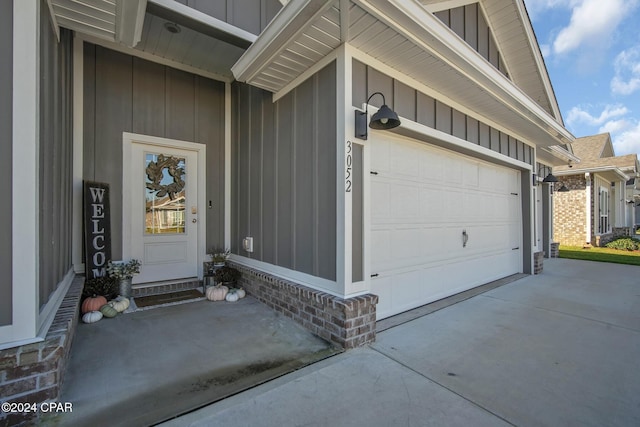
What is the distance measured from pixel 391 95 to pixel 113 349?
3.56 meters

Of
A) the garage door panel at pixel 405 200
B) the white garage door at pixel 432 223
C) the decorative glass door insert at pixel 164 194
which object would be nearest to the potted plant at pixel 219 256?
the decorative glass door insert at pixel 164 194

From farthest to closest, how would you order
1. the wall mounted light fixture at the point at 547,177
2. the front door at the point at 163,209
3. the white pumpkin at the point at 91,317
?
the wall mounted light fixture at the point at 547,177
the front door at the point at 163,209
the white pumpkin at the point at 91,317

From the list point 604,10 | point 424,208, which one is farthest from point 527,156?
point 604,10

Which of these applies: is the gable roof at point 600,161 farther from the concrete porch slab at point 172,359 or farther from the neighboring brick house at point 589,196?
the concrete porch slab at point 172,359

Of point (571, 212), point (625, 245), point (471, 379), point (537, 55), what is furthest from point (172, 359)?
→ point (625, 245)

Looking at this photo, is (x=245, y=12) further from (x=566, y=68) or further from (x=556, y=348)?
(x=566, y=68)

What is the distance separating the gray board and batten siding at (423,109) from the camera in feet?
9.61

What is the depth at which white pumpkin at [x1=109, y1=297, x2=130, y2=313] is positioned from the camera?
330 centimetres

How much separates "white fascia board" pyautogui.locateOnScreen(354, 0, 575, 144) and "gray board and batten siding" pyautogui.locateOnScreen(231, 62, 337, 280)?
0.67 metres

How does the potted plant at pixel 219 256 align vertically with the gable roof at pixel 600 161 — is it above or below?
below

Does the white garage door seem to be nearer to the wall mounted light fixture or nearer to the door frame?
the wall mounted light fixture

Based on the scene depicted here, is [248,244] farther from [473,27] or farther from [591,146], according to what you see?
[591,146]

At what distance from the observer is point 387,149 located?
3377 mm

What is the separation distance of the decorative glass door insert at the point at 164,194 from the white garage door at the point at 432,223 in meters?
2.84
